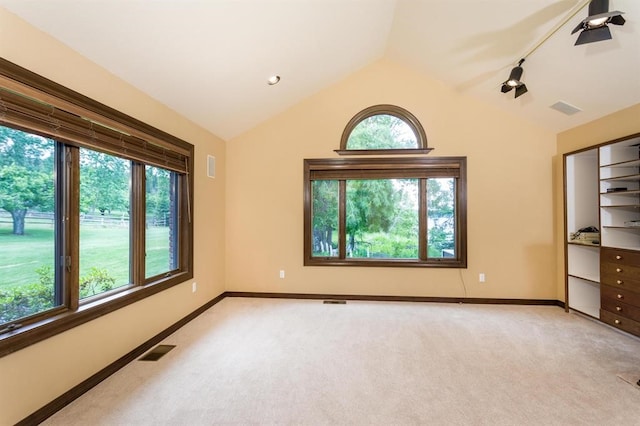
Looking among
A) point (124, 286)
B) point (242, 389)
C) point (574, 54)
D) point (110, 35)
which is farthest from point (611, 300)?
point (110, 35)

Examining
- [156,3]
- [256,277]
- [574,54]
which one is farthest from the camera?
[256,277]

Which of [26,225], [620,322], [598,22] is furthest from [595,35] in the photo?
[26,225]

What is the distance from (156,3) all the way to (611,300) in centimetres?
518

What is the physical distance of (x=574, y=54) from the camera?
268cm

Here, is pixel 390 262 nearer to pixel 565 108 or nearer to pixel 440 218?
pixel 440 218

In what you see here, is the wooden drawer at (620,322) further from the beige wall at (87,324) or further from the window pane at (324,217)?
the beige wall at (87,324)

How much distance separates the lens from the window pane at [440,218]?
13.6 ft

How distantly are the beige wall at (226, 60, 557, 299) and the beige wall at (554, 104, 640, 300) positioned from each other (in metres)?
0.09

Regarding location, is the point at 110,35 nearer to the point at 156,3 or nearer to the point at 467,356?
the point at 156,3

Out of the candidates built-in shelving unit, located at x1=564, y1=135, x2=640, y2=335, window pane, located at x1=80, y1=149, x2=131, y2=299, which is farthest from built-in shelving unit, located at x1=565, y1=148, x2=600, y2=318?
window pane, located at x1=80, y1=149, x2=131, y2=299

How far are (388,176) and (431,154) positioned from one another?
0.72 meters

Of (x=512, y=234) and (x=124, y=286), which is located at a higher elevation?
(x=512, y=234)

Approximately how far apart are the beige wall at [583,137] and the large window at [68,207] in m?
5.04

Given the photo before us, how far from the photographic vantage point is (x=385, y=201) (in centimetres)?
424
